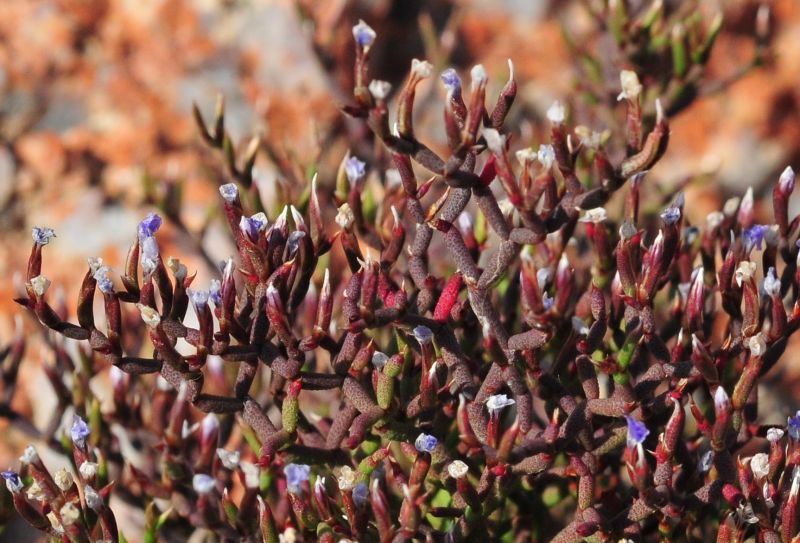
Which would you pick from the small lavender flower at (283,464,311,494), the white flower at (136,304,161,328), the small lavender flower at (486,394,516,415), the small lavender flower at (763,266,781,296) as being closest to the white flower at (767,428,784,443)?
the small lavender flower at (763,266,781,296)

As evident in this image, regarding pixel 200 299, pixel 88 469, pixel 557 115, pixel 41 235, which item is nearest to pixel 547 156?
pixel 557 115

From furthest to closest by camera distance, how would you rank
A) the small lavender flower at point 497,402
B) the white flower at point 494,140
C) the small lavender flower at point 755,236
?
the small lavender flower at point 755,236 → the small lavender flower at point 497,402 → the white flower at point 494,140

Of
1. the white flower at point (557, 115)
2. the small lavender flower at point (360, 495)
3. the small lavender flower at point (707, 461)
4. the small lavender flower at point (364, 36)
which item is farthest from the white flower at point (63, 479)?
the small lavender flower at point (707, 461)

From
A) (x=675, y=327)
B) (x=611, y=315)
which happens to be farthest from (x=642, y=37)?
(x=611, y=315)

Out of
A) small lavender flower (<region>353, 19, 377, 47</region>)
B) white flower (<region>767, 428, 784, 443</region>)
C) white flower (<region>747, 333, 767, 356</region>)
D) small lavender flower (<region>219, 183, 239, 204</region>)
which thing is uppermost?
small lavender flower (<region>353, 19, 377, 47</region>)

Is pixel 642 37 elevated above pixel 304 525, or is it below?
above

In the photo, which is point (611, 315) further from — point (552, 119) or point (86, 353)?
point (86, 353)

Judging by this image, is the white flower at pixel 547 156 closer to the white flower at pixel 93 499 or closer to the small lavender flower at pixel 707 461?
the small lavender flower at pixel 707 461

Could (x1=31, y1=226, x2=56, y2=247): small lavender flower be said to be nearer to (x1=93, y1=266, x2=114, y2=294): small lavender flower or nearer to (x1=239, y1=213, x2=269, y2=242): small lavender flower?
(x1=93, y1=266, x2=114, y2=294): small lavender flower
